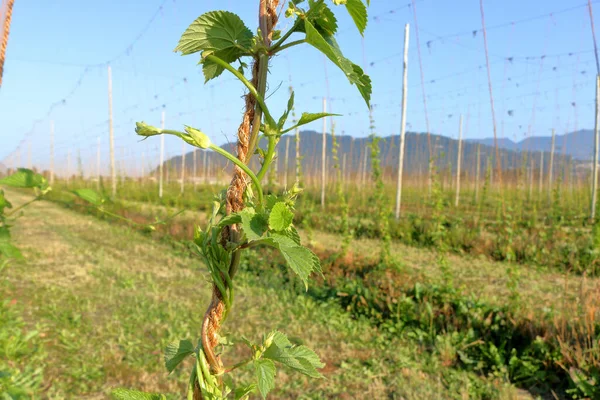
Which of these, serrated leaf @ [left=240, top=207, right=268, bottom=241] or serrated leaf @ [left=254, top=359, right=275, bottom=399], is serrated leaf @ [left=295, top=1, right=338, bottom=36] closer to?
serrated leaf @ [left=240, top=207, right=268, bottom=241]

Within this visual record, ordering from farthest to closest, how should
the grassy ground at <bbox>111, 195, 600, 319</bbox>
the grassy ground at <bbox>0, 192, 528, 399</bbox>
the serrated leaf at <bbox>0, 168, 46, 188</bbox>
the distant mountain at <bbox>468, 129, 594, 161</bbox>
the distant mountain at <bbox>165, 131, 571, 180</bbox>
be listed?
the distant mountain at <bbox>165, 131, 571, 180</bbox>, the distant mountain at <bbox>468, 129, 594, 161</bbox>, the grassy ground at <bbox>111, 195, 600, 319</bbox>, the grassy ground at <bbox>0, 192, 528, 399</bbox>, the serrated leaf at <bbox>0, 168, 46, 188</bbox>

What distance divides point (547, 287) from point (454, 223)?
9.90 ft

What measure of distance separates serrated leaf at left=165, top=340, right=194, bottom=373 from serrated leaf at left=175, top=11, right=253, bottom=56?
433 mm

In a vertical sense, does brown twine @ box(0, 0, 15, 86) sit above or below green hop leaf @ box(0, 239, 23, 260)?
above

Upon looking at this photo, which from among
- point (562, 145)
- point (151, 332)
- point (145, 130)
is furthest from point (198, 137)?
point (562, 145)

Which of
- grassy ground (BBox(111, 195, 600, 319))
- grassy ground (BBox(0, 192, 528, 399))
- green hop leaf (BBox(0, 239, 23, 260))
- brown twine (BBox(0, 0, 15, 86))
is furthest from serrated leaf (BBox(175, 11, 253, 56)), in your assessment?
grassy ground (BBox(111, 195, 600, 319))

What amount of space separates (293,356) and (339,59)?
445 mm

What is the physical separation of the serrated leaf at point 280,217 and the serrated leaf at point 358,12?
28cm

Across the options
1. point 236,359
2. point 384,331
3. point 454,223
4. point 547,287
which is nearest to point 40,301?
point 236,359

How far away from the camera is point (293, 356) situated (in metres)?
0.72

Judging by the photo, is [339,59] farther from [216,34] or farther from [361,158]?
[361,158]

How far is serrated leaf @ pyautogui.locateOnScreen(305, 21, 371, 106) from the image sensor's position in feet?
1.98

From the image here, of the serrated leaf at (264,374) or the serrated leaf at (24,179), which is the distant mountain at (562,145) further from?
the serrated leaf at (264,374)

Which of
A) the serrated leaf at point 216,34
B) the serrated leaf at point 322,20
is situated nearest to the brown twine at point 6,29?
the serrated leaf at point 216,34
